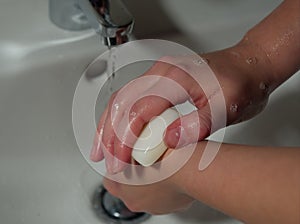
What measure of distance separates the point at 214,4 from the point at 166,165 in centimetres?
24

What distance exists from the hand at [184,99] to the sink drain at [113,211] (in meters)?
0.13

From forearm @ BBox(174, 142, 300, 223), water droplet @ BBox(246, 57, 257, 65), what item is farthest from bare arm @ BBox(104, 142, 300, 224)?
water droplet @ BBox(246, 57, 257, 65)

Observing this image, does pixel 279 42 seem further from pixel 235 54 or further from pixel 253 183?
pixel 253 183

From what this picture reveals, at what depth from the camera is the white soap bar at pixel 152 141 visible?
0.36 m

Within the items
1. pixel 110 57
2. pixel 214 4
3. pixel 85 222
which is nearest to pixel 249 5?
pixel 214 4

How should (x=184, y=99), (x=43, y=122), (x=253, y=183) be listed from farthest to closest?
(x=43, y=122) < (x=184, y=99) < (x=253, y=183)

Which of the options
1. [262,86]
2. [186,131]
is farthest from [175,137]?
[262,86]

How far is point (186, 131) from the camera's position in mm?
348

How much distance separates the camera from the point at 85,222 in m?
0.51

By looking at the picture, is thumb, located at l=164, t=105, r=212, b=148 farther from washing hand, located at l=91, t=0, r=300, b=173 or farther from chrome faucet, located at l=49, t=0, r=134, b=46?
chrome faucet, located at l=49, t=0, r=134, b=46

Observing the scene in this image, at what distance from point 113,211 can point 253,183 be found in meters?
0.25

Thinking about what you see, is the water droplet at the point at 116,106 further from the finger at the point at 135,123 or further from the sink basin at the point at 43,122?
the sink basin at the point at 43,122

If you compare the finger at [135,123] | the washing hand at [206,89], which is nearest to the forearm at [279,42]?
the washing hand at [206,89]

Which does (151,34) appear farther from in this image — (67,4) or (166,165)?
(166,165)
